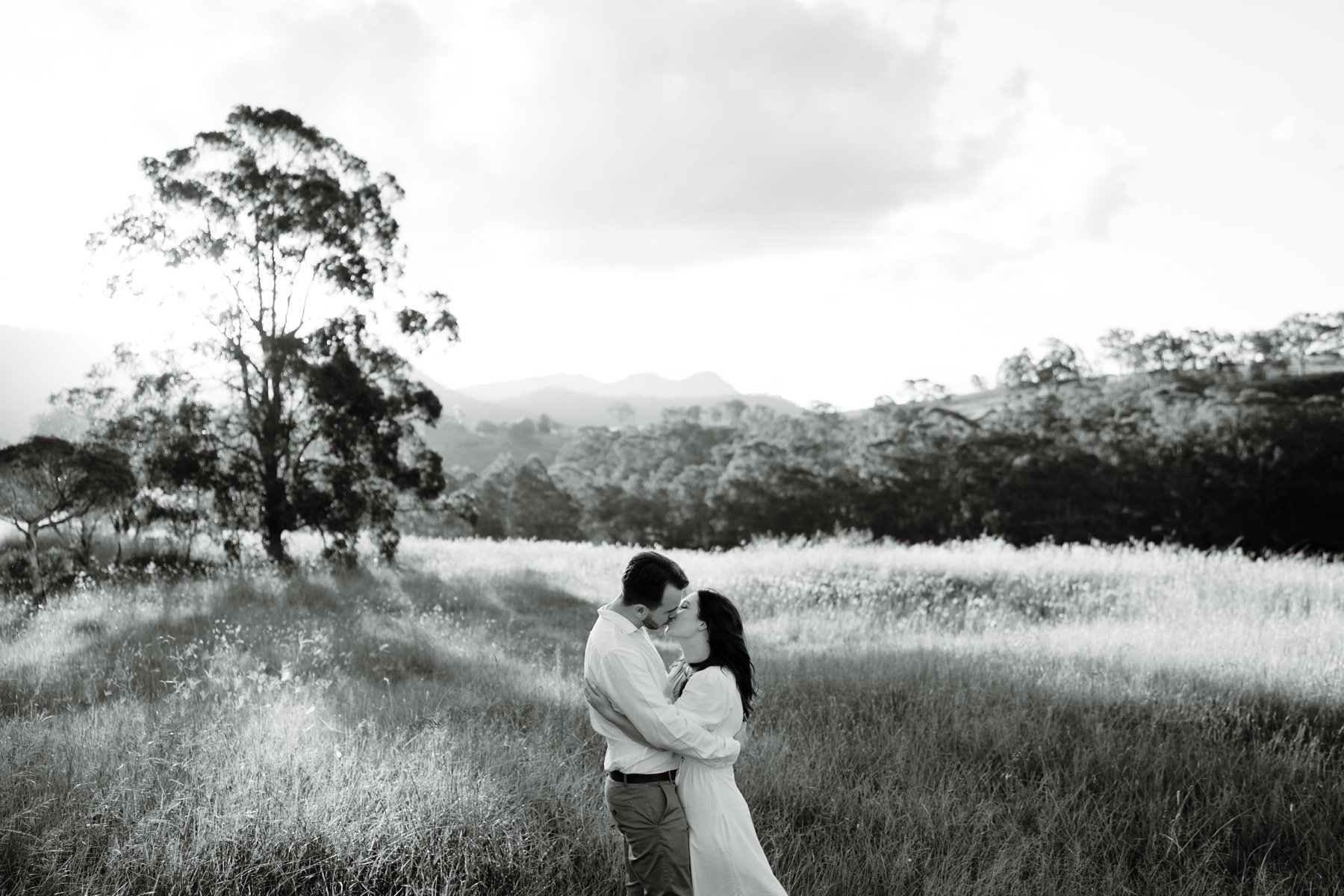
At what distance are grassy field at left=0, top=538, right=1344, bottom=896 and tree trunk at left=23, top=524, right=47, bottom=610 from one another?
3.90ft

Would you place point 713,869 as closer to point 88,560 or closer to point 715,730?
point 715,730

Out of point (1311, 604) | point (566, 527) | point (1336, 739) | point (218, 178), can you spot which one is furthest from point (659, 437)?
point (1336, 739)

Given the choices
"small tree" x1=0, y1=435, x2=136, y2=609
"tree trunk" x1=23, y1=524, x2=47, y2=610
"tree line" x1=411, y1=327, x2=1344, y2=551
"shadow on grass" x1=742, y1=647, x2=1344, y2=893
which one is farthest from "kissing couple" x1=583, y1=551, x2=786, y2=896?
"tree line" x1=411, y1=327, x2=1344, y2=551

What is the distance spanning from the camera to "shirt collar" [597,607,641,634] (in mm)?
3471

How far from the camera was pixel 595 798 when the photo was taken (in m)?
5.14

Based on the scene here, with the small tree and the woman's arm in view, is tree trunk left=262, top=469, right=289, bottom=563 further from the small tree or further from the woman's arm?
the woman's arm

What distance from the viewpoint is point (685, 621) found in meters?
3.46

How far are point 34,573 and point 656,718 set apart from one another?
51.1 ft

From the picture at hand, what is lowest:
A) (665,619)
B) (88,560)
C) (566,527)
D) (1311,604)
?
(566,527)

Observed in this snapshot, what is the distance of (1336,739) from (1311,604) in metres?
7.00

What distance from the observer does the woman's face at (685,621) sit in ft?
11.3

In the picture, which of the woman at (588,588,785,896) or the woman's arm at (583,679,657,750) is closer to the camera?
the woman at (588,588,785,896)

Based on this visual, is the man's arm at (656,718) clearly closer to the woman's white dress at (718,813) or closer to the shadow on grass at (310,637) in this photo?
the woman's white dress at (718,813)

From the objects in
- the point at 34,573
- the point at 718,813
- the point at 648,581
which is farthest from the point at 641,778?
Answer: the point at 34,573
